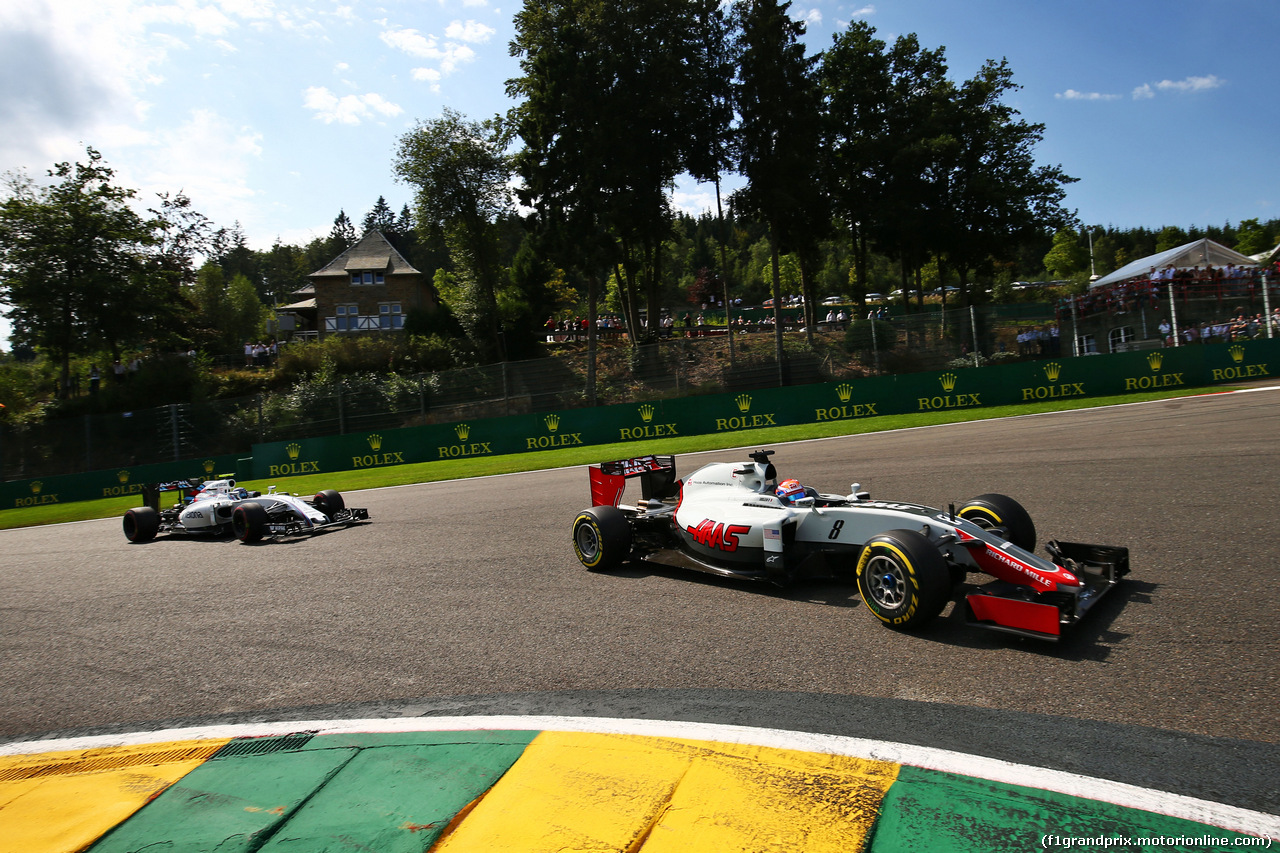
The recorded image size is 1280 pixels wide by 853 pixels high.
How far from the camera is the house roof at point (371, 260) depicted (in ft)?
171

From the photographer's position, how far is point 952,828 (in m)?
2.84

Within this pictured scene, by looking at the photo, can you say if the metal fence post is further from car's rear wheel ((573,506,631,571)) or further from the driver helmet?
the driver helmet

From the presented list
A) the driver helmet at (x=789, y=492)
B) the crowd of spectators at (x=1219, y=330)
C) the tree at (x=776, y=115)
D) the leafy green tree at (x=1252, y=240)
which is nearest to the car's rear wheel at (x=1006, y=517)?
the driver helmet at (x=789, y=492)

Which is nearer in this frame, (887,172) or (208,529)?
(208,529)

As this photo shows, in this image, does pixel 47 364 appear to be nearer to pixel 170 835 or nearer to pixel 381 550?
pixel 381 550

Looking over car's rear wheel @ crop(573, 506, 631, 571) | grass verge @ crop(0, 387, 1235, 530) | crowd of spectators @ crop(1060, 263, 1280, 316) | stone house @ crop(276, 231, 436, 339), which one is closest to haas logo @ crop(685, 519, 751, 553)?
car's rear wheel @ crop(573, 506, 631, 571)

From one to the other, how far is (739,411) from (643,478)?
15.7m

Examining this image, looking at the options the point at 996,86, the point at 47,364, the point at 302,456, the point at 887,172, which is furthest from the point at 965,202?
the point at 47,364

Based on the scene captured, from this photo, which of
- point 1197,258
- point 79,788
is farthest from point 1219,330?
point 79,788

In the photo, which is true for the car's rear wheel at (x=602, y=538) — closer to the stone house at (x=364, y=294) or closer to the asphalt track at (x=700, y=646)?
the asphalt track at (x=700, y=646)

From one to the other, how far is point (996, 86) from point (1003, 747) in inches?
1886

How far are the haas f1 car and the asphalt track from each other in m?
0.22

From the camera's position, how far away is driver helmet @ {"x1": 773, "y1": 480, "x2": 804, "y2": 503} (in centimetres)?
629

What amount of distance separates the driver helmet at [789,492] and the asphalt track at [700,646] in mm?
776
